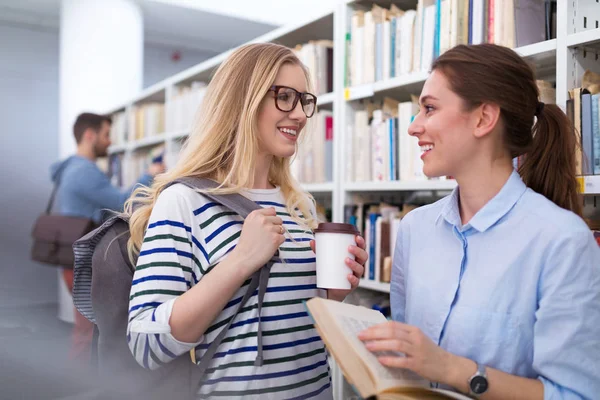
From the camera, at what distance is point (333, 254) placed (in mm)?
1083

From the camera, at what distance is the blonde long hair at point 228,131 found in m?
1.18

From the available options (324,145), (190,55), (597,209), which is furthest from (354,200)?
(190,55)

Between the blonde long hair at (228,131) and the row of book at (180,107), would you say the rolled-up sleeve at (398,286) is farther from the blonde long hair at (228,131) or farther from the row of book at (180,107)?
the row of book at (180,107)

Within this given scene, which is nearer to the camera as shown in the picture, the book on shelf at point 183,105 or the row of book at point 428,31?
the row of book at point 428,31

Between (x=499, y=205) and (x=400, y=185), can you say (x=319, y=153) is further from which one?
(x=499, y=205)

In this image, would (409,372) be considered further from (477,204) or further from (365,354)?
(477,204)

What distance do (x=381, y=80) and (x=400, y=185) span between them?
466 millimetres

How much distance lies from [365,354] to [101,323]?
59 centimetres

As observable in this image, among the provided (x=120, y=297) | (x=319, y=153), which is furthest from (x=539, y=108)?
(x=319, y=153)

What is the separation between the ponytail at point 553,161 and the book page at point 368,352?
17.6 inches

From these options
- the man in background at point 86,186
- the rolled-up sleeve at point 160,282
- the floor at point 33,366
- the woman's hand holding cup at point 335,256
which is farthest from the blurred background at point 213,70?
the man in background at point 86,186

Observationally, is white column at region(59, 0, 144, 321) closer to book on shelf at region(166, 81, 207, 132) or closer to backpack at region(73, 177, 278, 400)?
book on shelf at region(166, 81, 207, 132)

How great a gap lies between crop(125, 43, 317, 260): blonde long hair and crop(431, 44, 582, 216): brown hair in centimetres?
39

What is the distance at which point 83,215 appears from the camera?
353 cm
